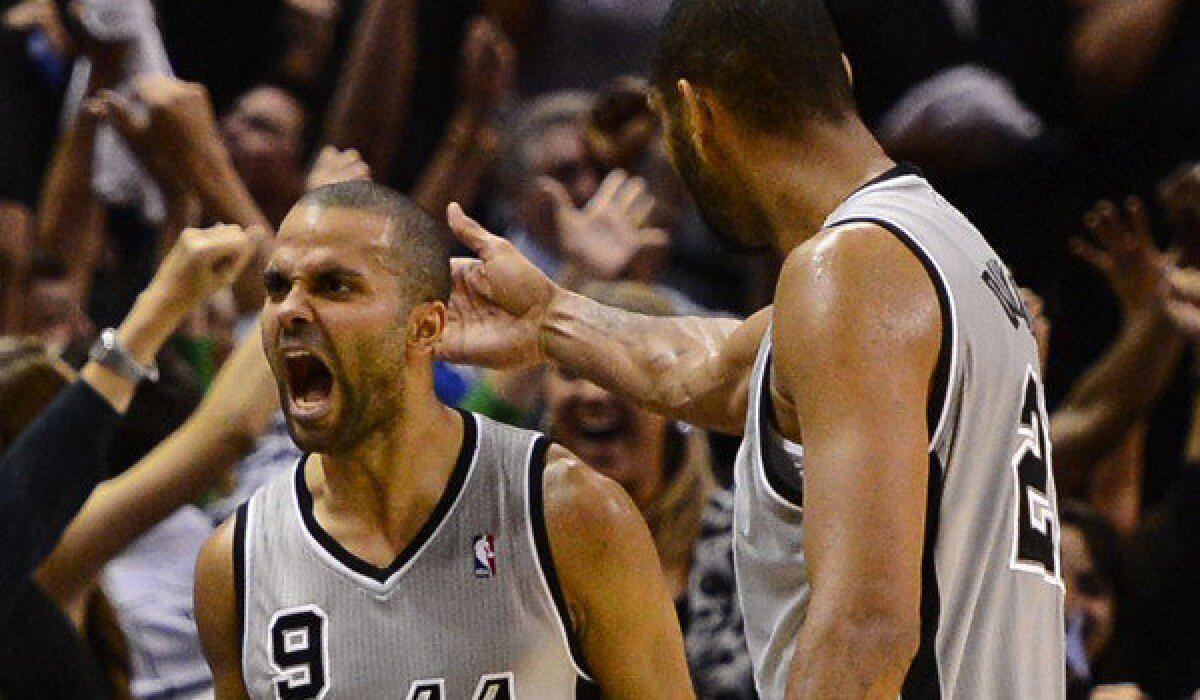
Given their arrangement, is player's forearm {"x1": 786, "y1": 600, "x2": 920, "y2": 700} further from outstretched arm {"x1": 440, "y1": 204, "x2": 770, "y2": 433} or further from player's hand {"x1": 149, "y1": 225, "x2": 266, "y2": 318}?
player's hand {"x1": 149, "y1": 225, "x2": 266, "y2": 318}

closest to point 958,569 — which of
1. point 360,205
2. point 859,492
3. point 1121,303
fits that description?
point 859,492

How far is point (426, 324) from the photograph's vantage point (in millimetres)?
3230

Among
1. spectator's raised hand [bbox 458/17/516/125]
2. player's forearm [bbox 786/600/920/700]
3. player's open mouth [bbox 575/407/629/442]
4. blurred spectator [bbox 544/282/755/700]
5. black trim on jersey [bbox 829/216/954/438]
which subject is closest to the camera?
player's forearm [bbox 786/600/920/700]

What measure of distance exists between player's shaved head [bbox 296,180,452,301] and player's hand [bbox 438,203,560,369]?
286 mm

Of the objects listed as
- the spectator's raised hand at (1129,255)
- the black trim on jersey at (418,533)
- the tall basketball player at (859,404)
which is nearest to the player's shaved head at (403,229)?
the black trim on jersey at (418,533)

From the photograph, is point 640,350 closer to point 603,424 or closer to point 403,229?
point 403,229

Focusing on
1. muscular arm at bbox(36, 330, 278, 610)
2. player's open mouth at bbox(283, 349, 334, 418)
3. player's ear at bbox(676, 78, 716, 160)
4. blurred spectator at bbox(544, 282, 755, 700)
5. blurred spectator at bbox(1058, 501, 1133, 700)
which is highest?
player's ear at bbox(676, 78, 716, 160)

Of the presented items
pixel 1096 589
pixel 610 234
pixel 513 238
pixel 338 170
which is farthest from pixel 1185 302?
pixel 338 170

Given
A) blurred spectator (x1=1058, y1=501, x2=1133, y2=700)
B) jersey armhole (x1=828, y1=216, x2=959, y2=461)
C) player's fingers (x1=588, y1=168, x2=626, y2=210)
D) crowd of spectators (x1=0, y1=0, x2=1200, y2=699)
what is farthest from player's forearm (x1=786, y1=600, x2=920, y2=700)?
player's fingers (x1=588, y1=168, x2=626, y2=210)

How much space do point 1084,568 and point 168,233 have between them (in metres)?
2.64

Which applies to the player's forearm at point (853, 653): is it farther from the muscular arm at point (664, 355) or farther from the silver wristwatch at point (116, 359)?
the silver wristwatch at point (116, 359)

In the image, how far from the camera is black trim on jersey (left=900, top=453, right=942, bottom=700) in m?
2.46

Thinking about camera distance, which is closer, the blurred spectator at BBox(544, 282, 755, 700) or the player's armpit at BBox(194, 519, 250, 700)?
the player's armpit at BBox(194, 519, 250, 700)

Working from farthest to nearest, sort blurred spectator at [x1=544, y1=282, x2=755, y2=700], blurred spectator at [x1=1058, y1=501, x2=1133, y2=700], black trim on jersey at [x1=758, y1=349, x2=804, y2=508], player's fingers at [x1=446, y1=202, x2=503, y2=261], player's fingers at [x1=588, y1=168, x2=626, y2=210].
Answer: player's fingers at [x1=588, y1=168, x2=626, y2=210]
blurred spectator at [x1=1058, y1=501, x2=1133, y2=700]
blurred spectator at [x1=544, y1=282, x2=755, y2=700]
player's fingers at [x1=446, y1=202, x2=503, y2=261]
black trim on jersey at [x1=758, y1=349, x2=804, y2=508]
